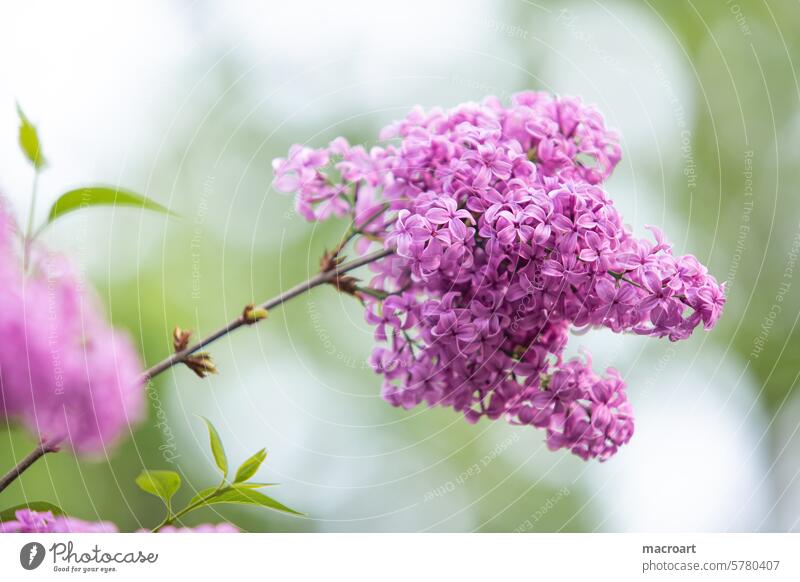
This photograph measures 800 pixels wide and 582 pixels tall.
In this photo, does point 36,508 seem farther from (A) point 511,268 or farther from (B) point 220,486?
(A) point 511,268

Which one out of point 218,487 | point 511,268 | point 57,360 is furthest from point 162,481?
point 511,268

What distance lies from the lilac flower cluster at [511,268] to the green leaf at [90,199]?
0.18m

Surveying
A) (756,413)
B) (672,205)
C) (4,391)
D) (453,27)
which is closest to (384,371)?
(4,391)

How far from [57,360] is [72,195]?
0.58 ft

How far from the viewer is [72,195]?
656 mm

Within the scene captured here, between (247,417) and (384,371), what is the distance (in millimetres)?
535

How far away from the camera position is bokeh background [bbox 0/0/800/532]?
3.87ft
